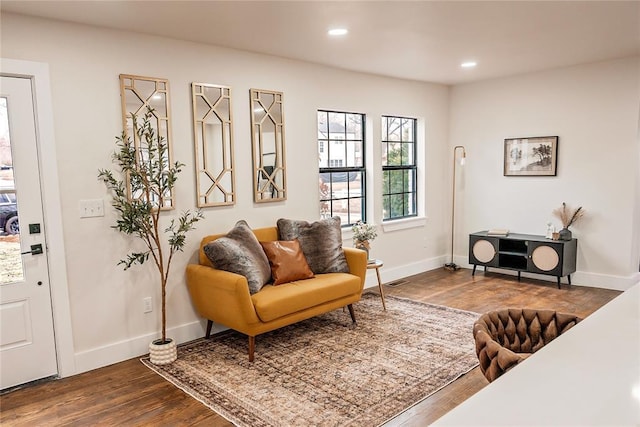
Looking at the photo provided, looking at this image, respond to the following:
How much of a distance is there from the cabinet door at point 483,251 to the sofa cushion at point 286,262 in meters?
2.74

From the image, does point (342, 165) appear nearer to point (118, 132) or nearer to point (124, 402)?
point (118, 132)

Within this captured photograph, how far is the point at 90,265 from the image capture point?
3.29m

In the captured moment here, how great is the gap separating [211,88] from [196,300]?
1.73 meters

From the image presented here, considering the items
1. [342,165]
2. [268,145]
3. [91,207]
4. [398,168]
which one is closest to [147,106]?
[91,207]

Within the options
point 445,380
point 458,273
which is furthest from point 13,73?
point 458,273

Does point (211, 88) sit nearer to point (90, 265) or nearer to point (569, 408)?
point (90, 265)

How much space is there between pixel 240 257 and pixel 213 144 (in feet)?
3.38

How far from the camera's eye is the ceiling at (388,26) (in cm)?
295

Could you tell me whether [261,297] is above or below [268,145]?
below

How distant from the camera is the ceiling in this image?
2947 mm

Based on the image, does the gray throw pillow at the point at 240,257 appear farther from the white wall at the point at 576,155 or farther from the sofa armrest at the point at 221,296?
the white wall at the point at 576,155

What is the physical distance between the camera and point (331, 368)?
3.20 m

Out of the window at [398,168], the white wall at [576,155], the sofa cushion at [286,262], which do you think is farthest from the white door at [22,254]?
the white wall at [576,155]

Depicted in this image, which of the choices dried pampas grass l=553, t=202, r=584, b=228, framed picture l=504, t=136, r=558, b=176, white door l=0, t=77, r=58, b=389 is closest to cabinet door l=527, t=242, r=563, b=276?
dried pampas grass l=553, t=202, r=584, b=228
